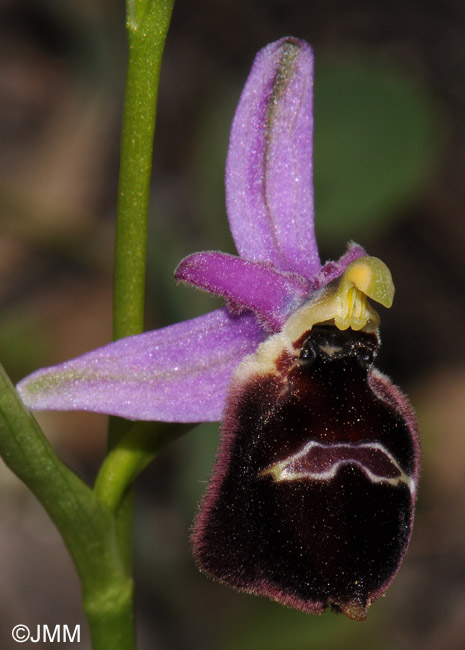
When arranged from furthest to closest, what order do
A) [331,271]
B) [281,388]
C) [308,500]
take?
[331,271] < [281,388] < [308,500]

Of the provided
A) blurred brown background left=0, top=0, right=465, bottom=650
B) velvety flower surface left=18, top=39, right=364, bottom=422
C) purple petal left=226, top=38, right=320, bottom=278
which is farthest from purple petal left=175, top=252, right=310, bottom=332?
blurred brown background left=0, top=0, right=465, bottom=650

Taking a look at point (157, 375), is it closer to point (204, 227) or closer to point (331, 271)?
point (331, 271)

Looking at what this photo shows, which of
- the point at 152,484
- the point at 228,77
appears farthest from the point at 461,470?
the point at 228,77

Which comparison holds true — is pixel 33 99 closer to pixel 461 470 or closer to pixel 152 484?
pixel 152 484

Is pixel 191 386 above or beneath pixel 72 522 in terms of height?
above

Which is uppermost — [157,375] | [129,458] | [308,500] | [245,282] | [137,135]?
[137,135]

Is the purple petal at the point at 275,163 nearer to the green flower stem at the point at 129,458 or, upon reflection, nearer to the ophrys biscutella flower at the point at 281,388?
the ophrys biscutella flower at the point at 281,388

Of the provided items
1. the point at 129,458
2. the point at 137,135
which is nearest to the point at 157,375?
the point at 129,458
